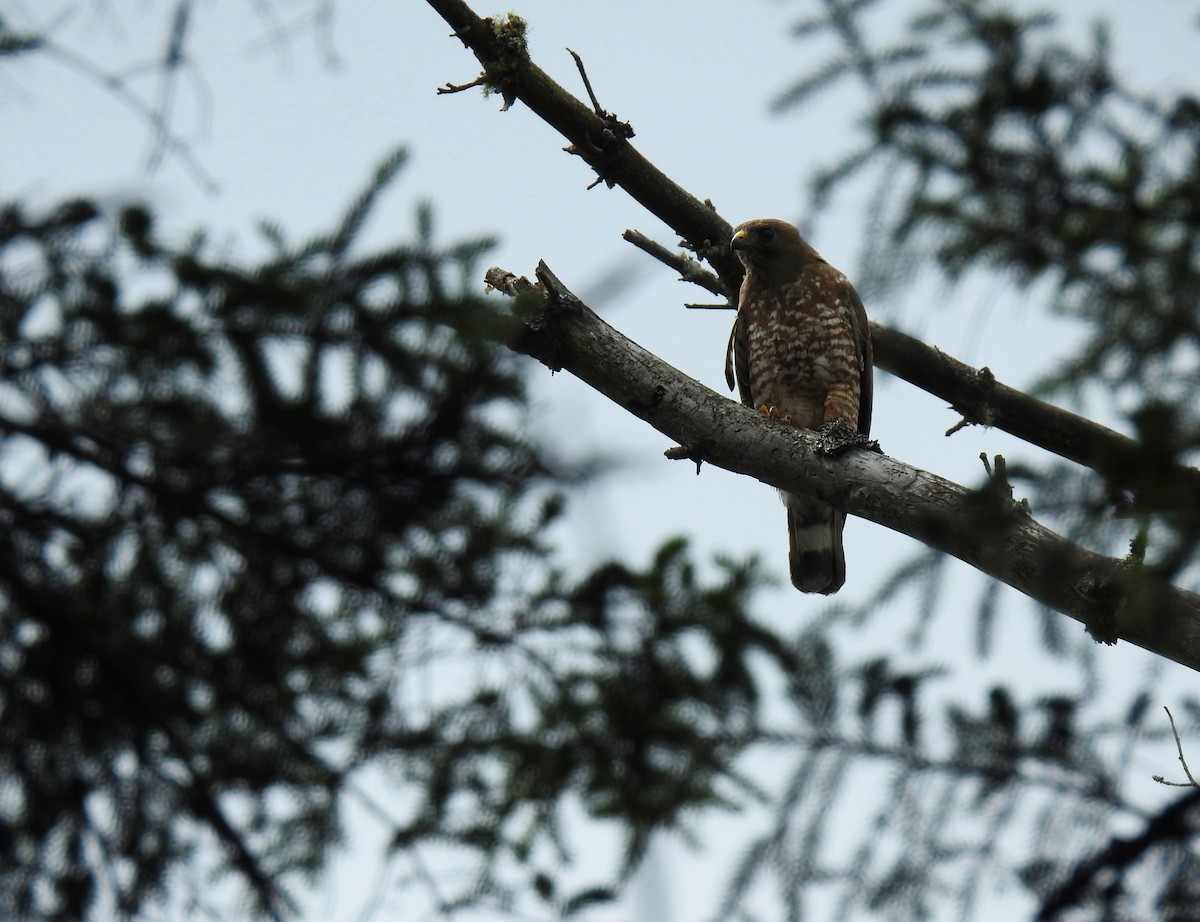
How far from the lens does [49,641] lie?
12.7 feet

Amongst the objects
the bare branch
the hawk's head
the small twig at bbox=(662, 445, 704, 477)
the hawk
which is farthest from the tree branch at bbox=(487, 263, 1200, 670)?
the hawk's head

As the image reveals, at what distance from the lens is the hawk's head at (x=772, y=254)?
5.14m

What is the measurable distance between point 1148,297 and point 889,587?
47.9 inches

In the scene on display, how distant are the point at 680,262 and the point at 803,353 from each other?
1057 mm

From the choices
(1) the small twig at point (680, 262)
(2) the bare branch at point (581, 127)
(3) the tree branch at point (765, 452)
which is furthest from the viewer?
A: (1) the small twig at point (680, 262)

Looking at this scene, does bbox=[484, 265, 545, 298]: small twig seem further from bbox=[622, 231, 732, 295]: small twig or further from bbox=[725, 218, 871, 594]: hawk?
bbox=[725, 218, 871, 594]: hawk

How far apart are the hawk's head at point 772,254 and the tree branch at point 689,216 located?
3.75 feet

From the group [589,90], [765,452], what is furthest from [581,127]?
[765,452]

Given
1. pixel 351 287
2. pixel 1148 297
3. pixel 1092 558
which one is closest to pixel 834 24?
pixel 1148 297

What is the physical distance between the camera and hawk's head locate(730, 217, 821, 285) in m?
5.14

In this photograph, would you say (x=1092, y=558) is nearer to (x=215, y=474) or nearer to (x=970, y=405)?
(x=970, y=405)

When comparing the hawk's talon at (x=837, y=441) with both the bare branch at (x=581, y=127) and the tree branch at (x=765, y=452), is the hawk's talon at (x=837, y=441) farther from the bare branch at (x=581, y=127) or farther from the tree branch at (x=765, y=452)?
the bare branch at (x=581, y=127)

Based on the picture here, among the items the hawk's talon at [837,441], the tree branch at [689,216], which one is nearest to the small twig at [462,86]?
the tree branch at [689,216]

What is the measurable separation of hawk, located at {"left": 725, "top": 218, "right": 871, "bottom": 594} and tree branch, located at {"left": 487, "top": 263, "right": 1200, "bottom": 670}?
1.69 meters
